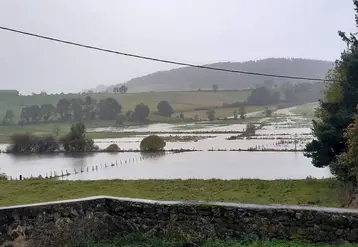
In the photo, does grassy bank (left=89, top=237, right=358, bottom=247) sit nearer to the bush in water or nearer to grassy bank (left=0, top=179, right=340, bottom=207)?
grassy bank (left=0, top=179, right=340, bottom=207)

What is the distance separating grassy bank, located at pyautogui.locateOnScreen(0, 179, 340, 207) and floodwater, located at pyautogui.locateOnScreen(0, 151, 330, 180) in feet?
11.8

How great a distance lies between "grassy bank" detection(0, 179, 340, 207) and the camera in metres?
18.4

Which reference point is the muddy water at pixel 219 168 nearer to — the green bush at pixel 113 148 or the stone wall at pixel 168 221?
the green bush at pixel 113 148

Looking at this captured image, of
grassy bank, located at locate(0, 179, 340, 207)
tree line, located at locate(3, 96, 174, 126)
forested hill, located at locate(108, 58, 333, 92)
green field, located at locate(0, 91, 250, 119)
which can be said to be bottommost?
grassy bank, located at locate(0, 179, 340, 207)

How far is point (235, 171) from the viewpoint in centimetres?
2988

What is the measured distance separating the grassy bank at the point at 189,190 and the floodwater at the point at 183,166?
A: 3606mm

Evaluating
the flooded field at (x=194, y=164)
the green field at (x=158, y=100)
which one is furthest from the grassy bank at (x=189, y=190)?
the green field at (x=158, y=100)

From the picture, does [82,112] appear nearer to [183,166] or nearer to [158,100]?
[158,100]

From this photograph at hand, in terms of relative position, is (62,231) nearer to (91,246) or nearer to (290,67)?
(91,246)

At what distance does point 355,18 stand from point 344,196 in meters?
9.42

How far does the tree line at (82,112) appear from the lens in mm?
86562

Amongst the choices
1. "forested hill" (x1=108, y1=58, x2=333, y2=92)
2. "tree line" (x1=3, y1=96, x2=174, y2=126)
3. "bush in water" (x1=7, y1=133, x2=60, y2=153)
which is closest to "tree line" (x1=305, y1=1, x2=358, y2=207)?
"bush in water" (x1=7, y1=133, x2=60, y2=153)

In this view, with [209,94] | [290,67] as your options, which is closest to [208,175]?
[209,94]

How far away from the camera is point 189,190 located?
69.8 feet
